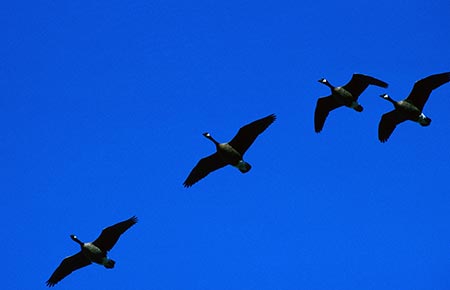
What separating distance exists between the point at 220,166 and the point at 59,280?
6.90 metres

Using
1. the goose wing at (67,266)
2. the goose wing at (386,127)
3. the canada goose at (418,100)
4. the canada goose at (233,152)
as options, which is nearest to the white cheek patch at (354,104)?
the canada goose at (418,100)

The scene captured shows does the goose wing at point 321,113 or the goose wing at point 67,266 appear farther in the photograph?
the goose wing at point 321,113

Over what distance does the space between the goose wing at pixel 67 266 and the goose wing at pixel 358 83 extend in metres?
11.1

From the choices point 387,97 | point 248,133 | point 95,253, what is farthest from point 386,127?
point 95,253

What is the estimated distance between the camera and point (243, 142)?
107 ft

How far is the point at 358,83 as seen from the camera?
33.7 metres

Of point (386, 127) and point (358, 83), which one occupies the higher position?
point (358, 83)

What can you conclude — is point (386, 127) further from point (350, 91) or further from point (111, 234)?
point (111, 234)

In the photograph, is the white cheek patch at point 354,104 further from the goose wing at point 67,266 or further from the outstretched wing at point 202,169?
the goose wing at point 67,266

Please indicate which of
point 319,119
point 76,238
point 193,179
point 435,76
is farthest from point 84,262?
point 435,76

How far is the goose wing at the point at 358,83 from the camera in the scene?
33125 mm

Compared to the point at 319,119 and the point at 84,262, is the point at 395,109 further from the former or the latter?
the point at 84,262

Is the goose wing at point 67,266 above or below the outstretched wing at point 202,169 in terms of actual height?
below

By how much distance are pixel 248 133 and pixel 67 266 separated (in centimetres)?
782
